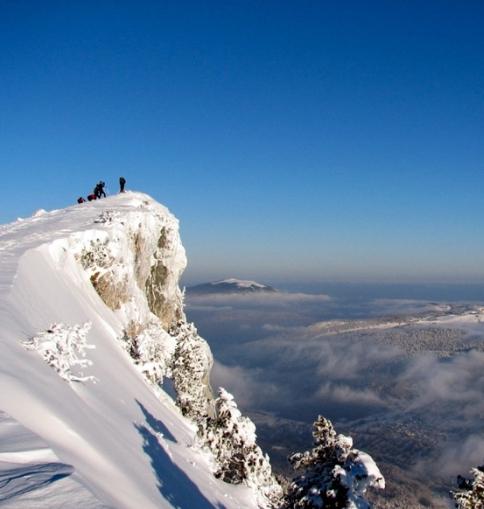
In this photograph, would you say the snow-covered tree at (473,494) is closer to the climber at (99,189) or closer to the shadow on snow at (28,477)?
the shadow on snow at (28,477)

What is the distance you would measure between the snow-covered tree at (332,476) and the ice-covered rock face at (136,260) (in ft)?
54.8

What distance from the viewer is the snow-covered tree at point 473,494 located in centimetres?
1878

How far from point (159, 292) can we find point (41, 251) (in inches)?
1135

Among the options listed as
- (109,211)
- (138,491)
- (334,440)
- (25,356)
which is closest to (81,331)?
(25,356)

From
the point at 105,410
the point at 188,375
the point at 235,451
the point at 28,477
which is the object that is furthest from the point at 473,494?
the point at 188,375

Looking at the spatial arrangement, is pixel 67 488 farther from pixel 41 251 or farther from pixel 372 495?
pixel 372 495

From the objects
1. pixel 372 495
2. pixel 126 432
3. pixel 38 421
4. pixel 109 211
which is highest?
pixel 109 211

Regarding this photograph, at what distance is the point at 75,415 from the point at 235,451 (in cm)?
1457

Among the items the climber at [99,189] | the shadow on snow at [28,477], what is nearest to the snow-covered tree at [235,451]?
the shadow on snow at [28,477]

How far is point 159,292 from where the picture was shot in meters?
51.4

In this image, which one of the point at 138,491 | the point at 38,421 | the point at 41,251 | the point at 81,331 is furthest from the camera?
the point at 41,251

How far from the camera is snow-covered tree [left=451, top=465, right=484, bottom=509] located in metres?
18.8

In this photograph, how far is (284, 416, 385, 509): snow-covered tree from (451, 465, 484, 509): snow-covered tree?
5.50 meters

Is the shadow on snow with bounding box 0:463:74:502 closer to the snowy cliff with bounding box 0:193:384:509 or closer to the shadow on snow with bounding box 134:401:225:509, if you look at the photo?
the snowy cliff with bounding box 0:193:384:509
